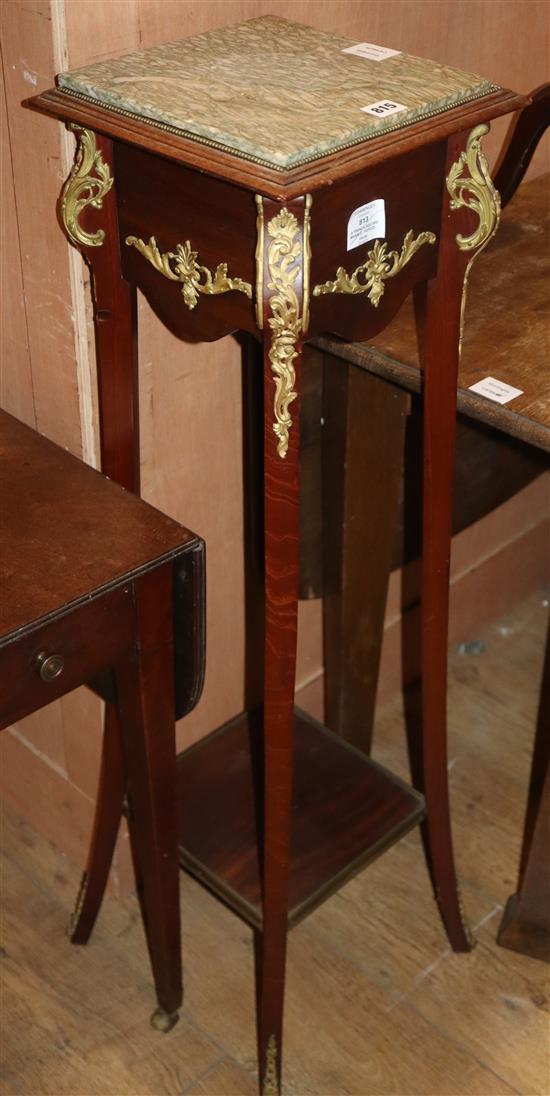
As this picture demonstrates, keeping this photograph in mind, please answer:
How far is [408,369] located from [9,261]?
535mm

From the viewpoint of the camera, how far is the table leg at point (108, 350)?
1.36 m

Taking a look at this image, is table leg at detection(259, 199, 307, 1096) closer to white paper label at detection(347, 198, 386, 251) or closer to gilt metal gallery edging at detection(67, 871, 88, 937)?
white paper label at detection(347, 198, 386, 251)

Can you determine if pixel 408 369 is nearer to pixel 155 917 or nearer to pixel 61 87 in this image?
pixel 61 87

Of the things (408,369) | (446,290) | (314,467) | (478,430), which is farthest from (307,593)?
(446,290)

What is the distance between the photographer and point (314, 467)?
1.89 metres

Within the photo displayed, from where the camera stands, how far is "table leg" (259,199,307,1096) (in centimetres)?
119

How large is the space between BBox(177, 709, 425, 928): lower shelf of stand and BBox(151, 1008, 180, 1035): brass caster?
0.83ft

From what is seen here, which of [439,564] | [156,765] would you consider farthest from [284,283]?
[156,765]

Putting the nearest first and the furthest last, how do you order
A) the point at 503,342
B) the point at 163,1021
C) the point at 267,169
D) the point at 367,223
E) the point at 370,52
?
the point at 267,169 → the point at 367,223 → the point at 370,52 → the point at 503,342 → the point at 163,1021

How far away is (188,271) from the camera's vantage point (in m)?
1.31

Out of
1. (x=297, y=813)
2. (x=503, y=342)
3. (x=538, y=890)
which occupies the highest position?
(x=503, y=342)

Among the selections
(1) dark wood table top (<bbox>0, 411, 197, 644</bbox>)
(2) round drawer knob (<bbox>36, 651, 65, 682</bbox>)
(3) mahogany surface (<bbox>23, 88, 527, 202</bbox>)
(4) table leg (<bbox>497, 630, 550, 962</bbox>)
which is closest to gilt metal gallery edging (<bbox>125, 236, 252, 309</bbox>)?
(3) mahogany surface (<bbox>23, 88, 527, 202</bbox>)

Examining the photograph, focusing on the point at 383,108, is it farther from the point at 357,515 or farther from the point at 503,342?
the point at 357,515

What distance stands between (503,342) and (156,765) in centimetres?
71
